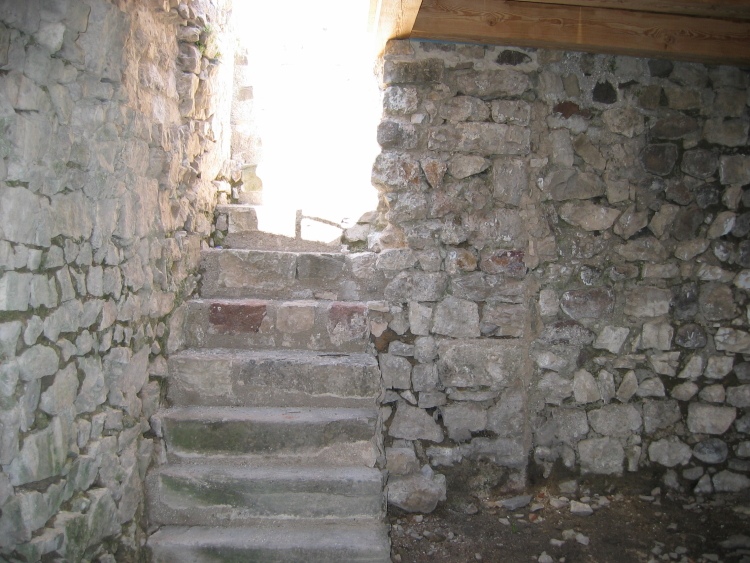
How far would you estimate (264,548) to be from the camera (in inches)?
84.4

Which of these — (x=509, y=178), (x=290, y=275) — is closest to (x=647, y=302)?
(x=509, y=178)

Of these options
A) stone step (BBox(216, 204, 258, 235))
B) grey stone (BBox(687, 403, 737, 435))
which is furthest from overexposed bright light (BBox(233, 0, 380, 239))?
grey stone (BBox(687, 403, 737, 435))

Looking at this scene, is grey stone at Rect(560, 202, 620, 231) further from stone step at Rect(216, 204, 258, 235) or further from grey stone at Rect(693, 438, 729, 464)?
stone step at Rect(216, 204, 258, 235)

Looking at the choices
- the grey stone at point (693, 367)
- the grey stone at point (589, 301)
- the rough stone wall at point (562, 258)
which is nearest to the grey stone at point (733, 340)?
the rough stone wall at point (562, 258)

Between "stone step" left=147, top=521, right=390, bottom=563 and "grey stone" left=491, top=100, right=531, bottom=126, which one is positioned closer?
"stone step" left=147, top=521, right=390, bottom=563

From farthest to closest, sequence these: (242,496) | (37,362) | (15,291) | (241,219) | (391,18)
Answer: (241,219) → (391,18) → (242,496) → (37,362) → (15,291)

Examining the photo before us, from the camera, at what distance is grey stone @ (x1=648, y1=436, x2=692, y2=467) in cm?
285

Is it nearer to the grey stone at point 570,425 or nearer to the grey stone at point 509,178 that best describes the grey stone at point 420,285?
the grey stone at point 509,178

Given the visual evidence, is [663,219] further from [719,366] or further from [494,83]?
[494,83]

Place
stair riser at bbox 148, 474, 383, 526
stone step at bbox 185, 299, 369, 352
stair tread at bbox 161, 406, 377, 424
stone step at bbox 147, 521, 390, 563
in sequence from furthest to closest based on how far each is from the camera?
1. stone step at bbox 185, 299, 369, 352
2. stair tread at bbox 161, 406, 377, 424
3. stair riser at bbox 148, 474, 383, 526
4. stone step at bbox 147, 521, 390, 563

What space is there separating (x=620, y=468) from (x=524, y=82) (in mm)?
1871

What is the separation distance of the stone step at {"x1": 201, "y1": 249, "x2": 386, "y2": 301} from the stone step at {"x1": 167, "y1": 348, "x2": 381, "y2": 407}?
0.40 m

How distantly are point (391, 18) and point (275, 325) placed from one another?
1420mm

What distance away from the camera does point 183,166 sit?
100 inches
